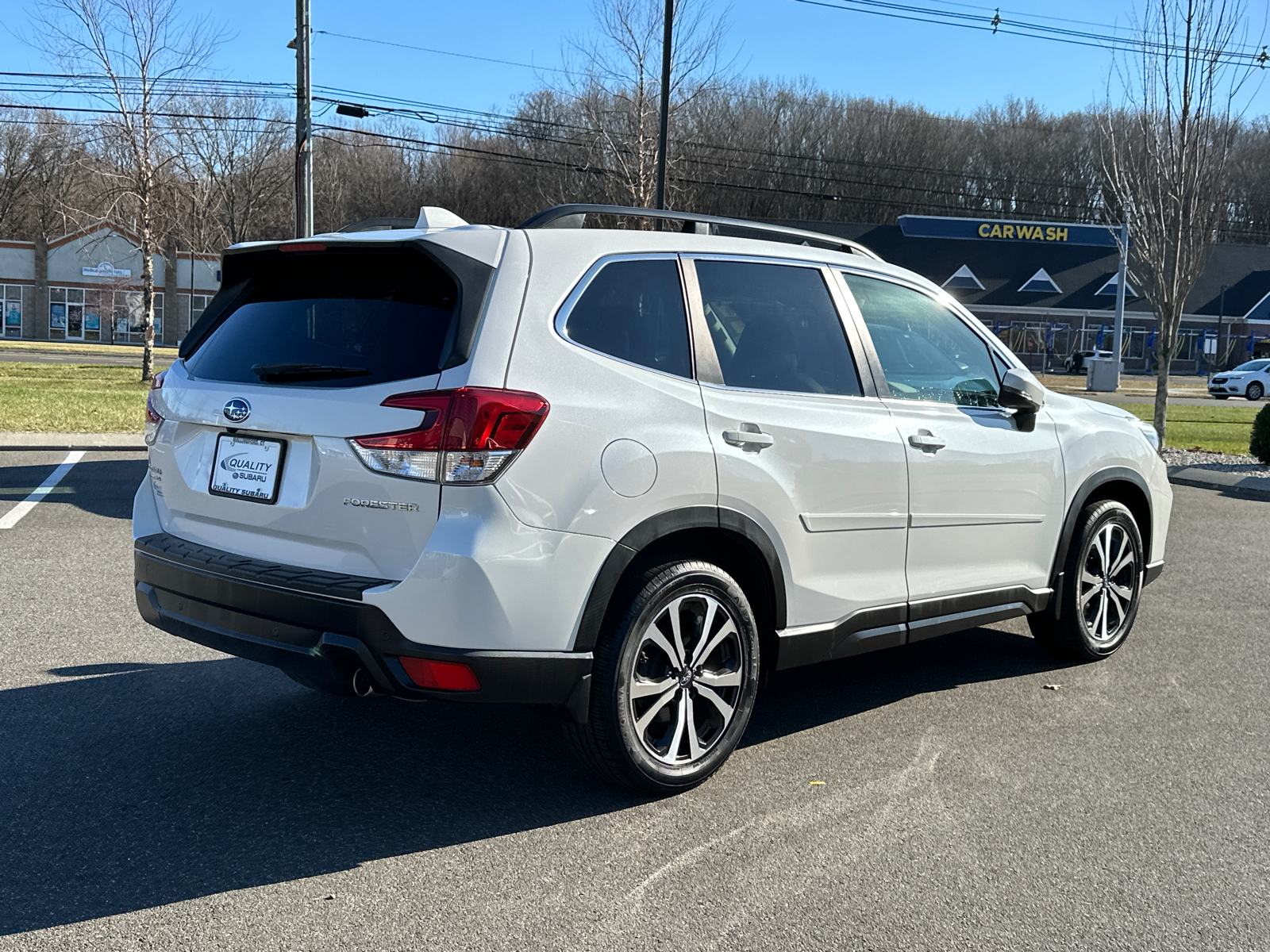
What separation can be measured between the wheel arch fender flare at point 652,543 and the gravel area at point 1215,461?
13490mm

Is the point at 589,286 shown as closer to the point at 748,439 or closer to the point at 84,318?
the point at 748,439

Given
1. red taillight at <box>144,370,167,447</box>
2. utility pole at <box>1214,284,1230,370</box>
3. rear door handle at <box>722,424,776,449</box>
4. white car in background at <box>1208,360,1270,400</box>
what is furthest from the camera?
utility pole at <box>1214,284,1230,370</box>

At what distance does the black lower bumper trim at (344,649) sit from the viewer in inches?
137

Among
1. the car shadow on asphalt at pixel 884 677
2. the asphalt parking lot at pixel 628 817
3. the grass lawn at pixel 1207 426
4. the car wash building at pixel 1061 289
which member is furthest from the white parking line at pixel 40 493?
the car wash building at pixel 1061 289

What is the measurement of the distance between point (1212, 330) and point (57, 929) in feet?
238

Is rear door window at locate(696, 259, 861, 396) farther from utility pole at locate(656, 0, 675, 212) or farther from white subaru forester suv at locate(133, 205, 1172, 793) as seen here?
utility pole at locate(656, 0, 675, 212)

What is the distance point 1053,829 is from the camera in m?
3.81

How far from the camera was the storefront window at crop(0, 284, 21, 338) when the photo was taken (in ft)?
211

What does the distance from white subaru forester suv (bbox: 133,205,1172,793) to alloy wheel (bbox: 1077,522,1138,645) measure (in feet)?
3.41

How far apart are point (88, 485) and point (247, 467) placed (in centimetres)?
830

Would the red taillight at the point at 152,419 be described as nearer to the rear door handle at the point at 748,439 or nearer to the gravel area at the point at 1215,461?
the rear door handle at the point at 748,439

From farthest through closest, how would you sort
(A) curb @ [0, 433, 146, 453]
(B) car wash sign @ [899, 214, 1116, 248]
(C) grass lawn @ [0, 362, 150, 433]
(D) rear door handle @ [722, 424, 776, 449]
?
1. (B) car wash sign @ [899, 214, 1116, 248]
2. (C) grass lawn @ [0, 362, 150, 433]
3. (A) curb @ [0, 433, 146, 453]
4. (D) rear door handle @ [722, 424, 776, 449]

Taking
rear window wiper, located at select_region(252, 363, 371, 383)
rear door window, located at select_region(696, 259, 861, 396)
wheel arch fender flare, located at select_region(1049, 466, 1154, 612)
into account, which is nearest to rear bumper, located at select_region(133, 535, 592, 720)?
rear window wiper, located at select_region(252, 363, 371, 383)

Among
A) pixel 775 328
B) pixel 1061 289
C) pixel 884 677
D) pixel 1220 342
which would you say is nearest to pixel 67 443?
pixel 884 677
